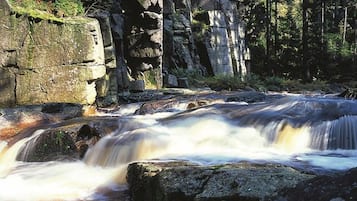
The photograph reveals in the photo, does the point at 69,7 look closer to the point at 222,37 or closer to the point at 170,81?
the point at 170,81

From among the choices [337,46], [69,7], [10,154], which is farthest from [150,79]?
[337,46]

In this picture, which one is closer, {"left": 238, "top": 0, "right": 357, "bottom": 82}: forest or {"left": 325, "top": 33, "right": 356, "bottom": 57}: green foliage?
{"left": 238, "top": 0, "right": 357, "bottom": 82}: forest

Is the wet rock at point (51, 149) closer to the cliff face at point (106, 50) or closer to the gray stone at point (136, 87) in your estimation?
the cliff face at point (106, 50)

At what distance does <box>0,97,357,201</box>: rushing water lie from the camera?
6715mm

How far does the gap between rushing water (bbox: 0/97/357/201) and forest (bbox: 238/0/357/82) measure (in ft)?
53.7

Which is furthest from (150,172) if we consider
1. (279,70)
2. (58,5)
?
(279,70)

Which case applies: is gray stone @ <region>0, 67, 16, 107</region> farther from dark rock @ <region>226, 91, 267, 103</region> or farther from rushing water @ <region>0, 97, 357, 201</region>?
dark rock @ <region>226, 91, 267, 103</region>

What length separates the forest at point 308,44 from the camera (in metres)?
32.6

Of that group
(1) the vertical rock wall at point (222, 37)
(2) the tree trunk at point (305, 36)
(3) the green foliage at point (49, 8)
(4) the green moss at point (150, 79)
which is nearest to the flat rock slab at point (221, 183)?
(3) the green foliage at point (49, 8)

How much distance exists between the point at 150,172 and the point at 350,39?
39412 millimetres

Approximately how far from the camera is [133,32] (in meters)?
19.1

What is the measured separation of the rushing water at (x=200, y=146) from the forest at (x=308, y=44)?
16.4m

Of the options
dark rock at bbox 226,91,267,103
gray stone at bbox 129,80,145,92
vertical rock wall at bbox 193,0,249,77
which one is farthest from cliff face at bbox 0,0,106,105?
vertical rock wall at bbox 193,0,249,77

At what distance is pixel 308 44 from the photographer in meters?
34.9
